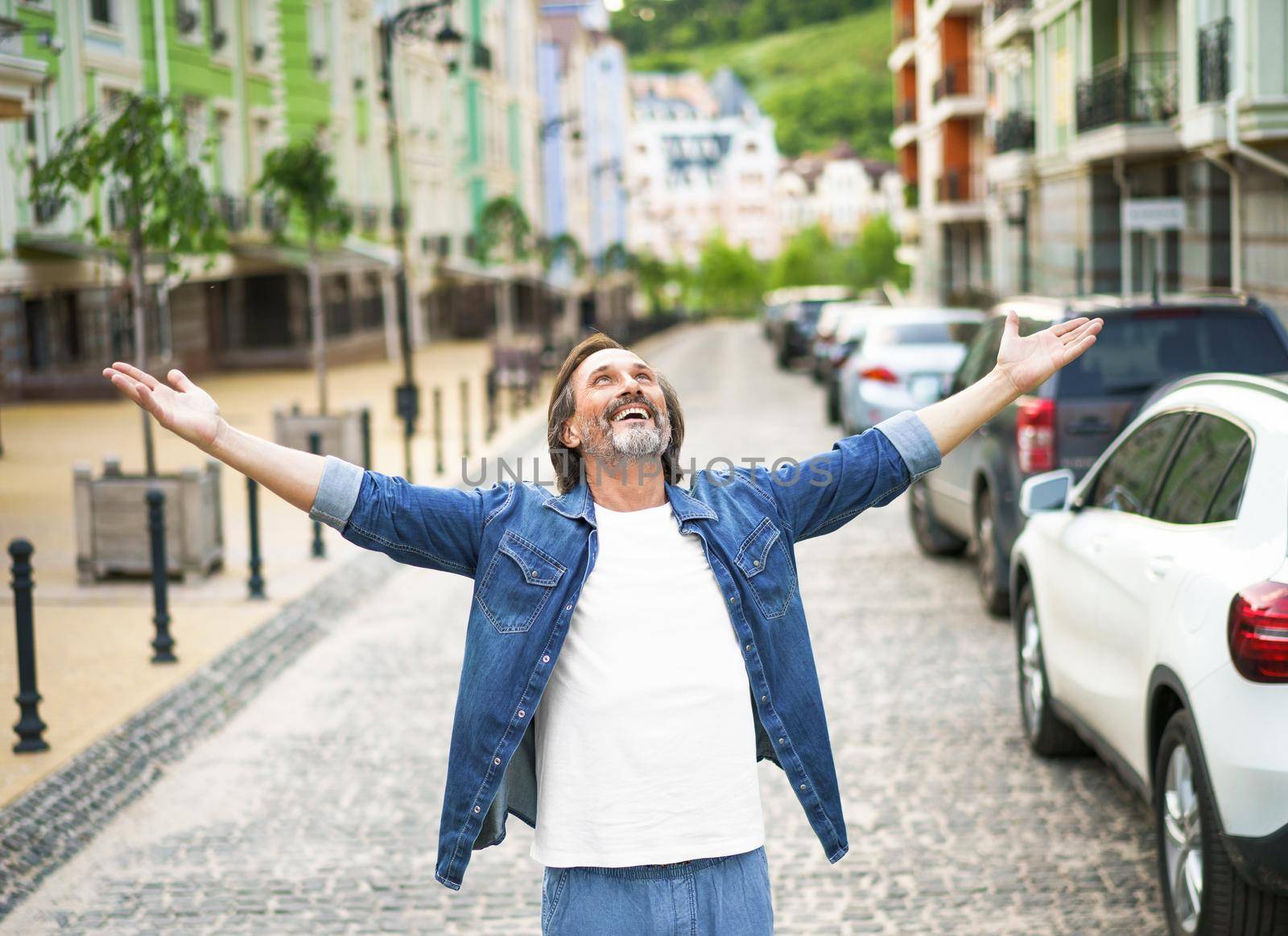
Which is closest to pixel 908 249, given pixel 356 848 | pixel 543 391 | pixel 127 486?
pixel 543 391

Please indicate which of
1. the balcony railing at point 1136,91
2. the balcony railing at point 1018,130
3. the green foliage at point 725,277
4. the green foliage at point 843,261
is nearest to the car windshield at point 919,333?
the balcony railing at point 1136,91

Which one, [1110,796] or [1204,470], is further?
[1110,796]

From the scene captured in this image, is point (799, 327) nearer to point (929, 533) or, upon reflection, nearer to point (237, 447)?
point (929, 533)

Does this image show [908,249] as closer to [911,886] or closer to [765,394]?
[765,394]

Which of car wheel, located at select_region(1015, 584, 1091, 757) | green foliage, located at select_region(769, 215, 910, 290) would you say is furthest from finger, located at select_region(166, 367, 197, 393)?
green foliage, located at select_region(769, 215, 910, 290)

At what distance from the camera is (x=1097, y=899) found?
17.7 feet

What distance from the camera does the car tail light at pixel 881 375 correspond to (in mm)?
17797

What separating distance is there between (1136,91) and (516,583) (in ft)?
84.1

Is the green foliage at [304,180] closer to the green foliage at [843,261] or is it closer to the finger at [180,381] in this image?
the finger at [180,381]

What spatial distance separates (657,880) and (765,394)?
101 feet

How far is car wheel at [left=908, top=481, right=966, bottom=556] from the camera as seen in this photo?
491 inches

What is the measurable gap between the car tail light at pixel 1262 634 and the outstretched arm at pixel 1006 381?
1.04 metres

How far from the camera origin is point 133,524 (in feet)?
36.5

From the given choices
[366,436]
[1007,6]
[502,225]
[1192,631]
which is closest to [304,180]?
[366,436]
